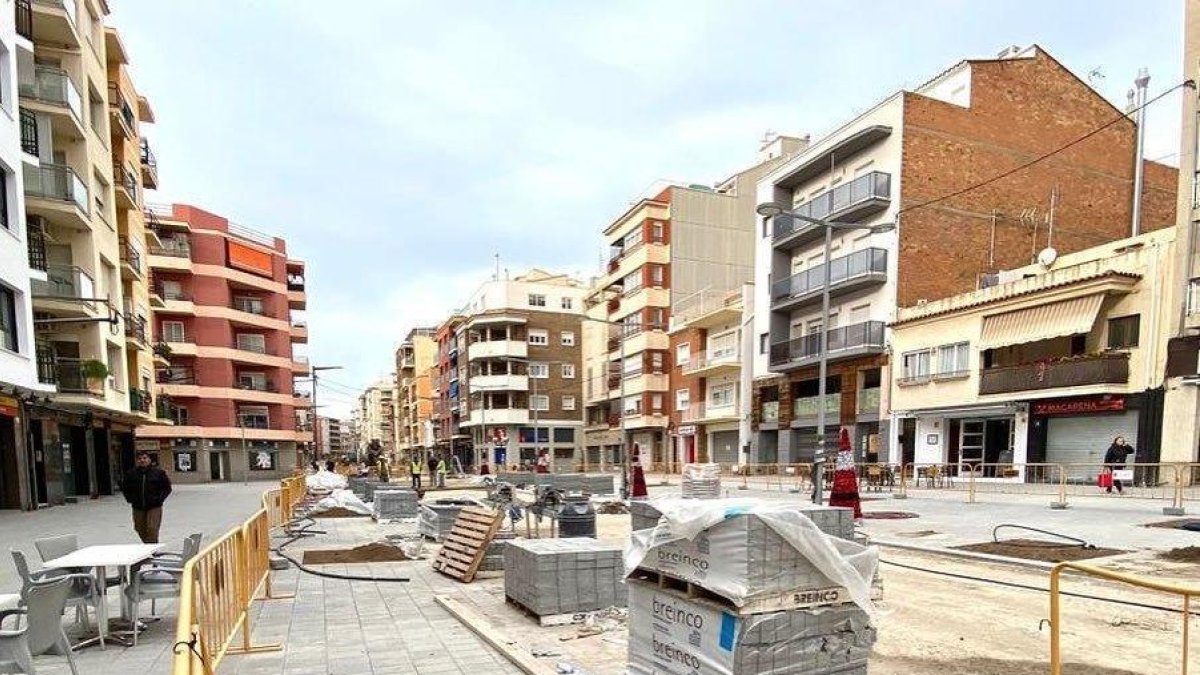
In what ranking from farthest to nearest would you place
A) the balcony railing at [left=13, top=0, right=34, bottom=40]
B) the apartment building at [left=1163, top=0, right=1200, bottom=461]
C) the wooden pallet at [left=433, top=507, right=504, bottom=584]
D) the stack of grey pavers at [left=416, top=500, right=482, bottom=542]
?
the apartment building at [left=1163, top=0, right=1200, bottom=461] → the balcony railing at [left=13, top=0, right=34, bottom=40] → the stack of grey pavers at [left=416, top=500, right=482, bottom=542] → the wooden pallet at [left=433, top=507, right=504, bottom=584]

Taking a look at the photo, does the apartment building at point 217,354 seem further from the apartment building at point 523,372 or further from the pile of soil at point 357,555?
the pile of soil at point 357,555

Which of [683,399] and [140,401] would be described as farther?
[683,399]

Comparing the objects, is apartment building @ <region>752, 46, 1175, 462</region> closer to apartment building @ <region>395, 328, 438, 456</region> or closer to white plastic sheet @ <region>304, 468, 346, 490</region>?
white plastic sheet @ <region>304, 468, 346, 490</region>

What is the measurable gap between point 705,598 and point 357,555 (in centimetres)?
815

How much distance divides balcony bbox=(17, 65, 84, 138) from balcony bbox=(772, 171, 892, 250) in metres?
29.9

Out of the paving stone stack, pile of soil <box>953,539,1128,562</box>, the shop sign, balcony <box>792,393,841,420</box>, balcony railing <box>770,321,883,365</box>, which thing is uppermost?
balcony railing <box>770,321,883,365</box>

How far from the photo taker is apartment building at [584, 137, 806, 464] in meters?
47.6

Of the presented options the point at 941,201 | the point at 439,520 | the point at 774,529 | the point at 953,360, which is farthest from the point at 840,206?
the point at 774,529

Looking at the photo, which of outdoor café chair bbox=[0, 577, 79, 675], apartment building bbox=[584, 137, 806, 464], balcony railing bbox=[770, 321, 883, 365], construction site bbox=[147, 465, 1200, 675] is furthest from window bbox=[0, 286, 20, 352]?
apartment building bbox=[584, 137, 806, 464]

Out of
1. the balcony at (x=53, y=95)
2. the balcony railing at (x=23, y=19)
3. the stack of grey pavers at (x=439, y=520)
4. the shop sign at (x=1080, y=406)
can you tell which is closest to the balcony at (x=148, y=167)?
the balcony at (x=53, y=95)

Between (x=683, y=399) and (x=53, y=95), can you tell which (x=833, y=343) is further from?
(x=53, y=95)

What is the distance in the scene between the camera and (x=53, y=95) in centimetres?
2089

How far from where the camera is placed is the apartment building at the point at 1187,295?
63.1 ft

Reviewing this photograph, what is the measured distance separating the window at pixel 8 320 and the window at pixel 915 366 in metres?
32.1
